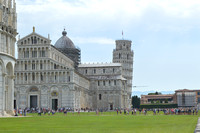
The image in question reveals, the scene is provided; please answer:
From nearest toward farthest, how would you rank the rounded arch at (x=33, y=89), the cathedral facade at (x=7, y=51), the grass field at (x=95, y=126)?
the grass field at (x=95, y=126) < the cathedral facade at (x=7, y=51) < the rounded arch at (x=33, y=89)

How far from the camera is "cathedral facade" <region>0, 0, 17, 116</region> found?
48156 millimetres

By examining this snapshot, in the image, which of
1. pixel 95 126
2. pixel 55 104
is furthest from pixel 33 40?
pixel 95 126

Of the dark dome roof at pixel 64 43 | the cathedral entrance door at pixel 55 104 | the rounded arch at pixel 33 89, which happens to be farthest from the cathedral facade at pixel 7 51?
the dark dome roof at pixel 64 43

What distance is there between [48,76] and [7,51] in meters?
43.9

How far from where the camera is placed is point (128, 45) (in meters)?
155

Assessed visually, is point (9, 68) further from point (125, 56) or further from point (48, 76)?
point (125, 56)

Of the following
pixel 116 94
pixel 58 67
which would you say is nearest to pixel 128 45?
pixel 116 94

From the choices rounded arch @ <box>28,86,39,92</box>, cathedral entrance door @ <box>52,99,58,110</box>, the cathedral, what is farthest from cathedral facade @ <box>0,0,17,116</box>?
rounded arch @ <box>28,86,39,92</box>

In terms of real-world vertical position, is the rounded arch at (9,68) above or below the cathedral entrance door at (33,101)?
above

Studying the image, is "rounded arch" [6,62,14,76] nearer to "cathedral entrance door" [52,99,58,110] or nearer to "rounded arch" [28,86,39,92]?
"cathedral entrance door" [52,99,58,110]

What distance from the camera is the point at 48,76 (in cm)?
9344

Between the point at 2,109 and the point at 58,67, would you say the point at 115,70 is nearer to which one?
the point at 58,67

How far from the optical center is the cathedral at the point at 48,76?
166 feet

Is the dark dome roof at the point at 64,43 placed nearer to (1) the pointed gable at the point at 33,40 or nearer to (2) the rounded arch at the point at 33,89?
(1) the pointed gable at the point at 33,40
